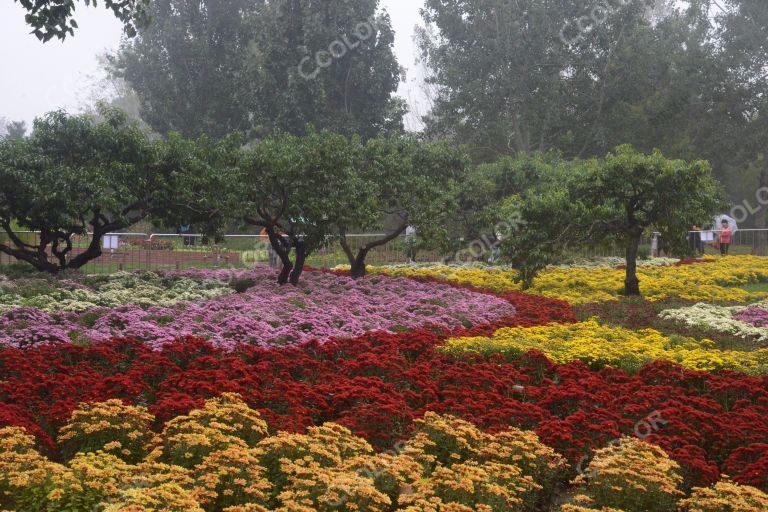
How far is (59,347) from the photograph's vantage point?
8.77m

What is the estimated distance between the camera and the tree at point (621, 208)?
51.3 ft

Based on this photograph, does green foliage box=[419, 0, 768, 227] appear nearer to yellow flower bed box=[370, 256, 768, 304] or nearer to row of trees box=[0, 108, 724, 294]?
yellow flower bed box=[370, 256, 768, 304]

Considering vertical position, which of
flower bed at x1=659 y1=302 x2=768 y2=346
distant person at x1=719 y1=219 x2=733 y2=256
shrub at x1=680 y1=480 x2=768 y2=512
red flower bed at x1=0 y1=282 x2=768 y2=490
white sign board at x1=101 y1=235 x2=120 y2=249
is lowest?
shrub at x1=680 y1=480 x2=768 y2=512

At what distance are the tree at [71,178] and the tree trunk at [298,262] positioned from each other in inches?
115

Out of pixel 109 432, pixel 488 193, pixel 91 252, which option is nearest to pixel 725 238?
pixel 488 193

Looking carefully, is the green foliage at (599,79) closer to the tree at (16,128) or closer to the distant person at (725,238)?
the distant person at (725,238)

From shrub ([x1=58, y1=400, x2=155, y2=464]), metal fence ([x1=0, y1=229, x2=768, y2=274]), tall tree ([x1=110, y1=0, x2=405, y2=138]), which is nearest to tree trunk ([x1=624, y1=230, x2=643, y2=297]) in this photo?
metal fence ([x1=0, y1=229, x2=768, y2=274])

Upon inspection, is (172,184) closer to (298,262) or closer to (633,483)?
(298,262)

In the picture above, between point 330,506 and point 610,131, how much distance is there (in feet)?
119

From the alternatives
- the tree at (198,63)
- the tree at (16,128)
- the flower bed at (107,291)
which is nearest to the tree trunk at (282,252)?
the flower bed at (107,291)

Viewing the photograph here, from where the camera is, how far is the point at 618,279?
61.2 ft

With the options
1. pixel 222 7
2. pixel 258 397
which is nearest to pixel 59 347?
pixel 258 397

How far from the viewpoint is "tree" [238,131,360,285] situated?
16.0 m

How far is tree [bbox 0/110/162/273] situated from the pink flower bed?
327 cm
